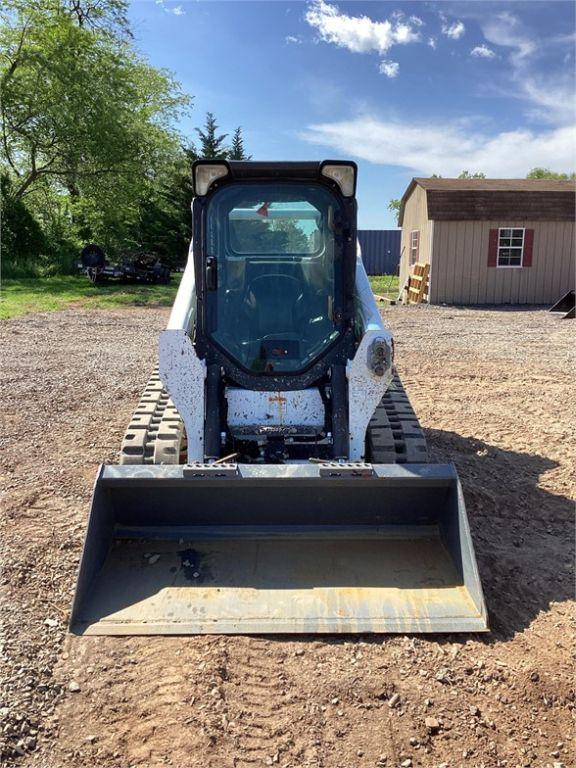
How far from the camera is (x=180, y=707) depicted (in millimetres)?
2795

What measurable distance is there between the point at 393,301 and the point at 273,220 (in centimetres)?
1698

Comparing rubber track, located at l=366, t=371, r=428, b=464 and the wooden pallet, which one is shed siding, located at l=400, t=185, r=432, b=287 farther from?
rubber track, located at l=366, t=371, r=428, b=464

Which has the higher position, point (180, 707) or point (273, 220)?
point (273, 220)

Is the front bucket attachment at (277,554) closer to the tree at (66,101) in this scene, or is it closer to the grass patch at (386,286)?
the grass patch at (386,286)

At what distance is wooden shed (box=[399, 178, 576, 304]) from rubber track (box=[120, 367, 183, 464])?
55.6 ft

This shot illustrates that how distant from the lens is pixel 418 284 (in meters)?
21.5

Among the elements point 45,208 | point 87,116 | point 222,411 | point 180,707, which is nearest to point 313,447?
point 222,411

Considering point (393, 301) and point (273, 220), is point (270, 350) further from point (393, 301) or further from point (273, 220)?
point (393, 301)

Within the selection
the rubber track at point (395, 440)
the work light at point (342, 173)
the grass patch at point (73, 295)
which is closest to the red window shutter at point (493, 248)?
the grass patch at point (73, 295)

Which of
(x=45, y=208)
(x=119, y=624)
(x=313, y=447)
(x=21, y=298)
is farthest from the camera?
(x=45, y=208)

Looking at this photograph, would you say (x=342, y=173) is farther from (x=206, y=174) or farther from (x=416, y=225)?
(x=416, y=225)

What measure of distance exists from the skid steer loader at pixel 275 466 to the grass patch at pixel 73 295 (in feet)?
41.4

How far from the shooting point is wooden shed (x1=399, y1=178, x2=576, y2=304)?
782 inches

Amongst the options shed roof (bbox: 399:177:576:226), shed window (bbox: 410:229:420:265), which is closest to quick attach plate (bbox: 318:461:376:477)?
shed roof (bbox: 399:177:576:226)
